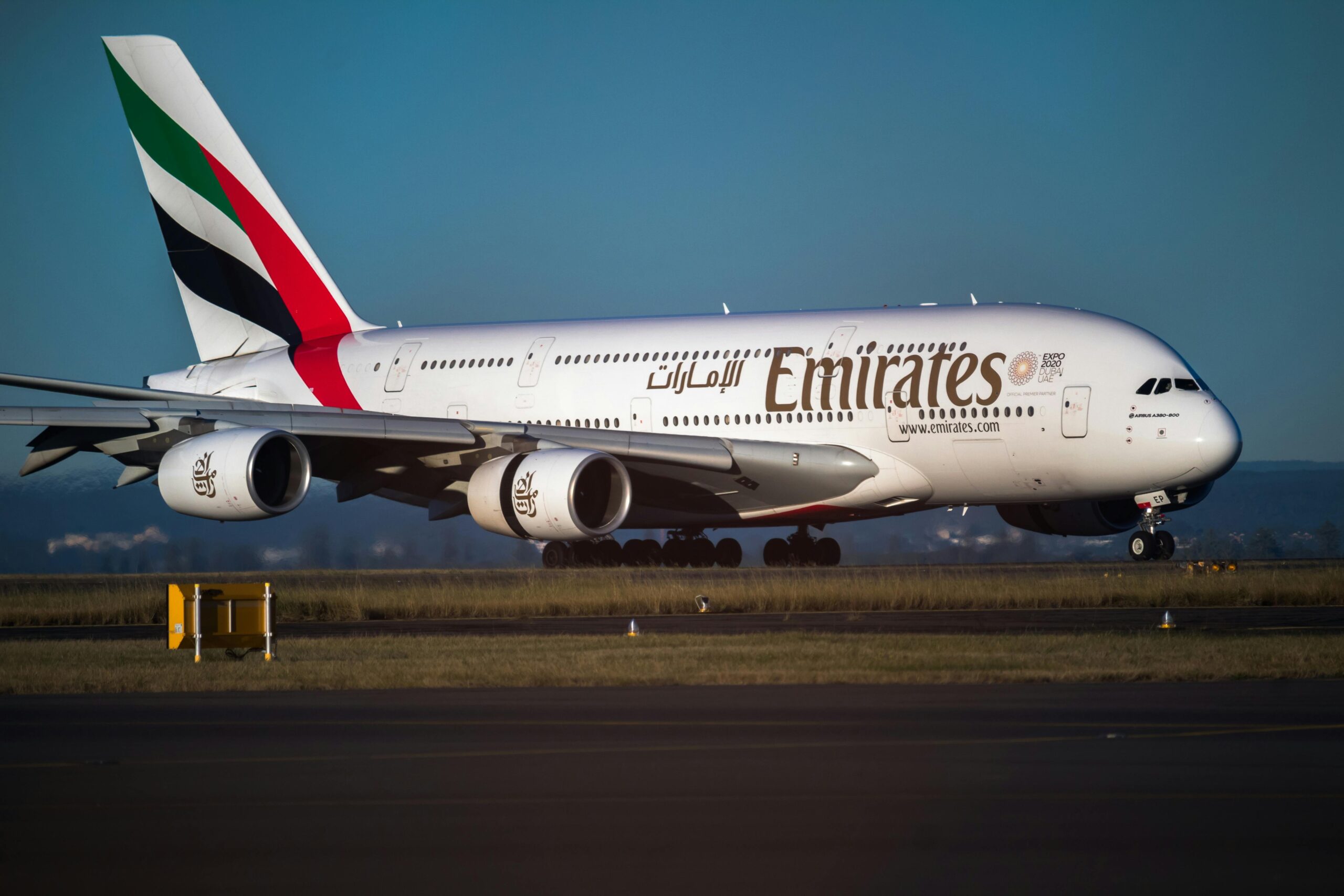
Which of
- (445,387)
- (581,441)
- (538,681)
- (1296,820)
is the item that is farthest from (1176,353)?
(1296,820)

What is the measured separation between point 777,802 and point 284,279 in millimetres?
27024

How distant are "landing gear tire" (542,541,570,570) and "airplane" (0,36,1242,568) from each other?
1.6 inches

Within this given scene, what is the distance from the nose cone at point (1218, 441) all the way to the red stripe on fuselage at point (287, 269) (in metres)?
16.3

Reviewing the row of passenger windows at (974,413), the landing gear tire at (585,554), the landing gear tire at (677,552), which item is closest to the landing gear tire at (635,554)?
the landing gear tire at (677,552)

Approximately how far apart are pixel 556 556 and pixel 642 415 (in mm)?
3537

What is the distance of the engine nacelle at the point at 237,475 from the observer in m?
23.6

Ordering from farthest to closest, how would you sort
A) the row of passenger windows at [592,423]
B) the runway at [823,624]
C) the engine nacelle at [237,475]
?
the row of passenger windows at [592,423] → the engine nacelle at [237,475] → the runway at [823,624]

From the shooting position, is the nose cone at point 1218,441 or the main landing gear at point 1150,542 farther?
the main landing gear at point 1150,542

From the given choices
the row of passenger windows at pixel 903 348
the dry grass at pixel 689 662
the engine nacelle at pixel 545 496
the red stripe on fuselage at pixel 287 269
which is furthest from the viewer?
the red stripe on fuselage at pixel 287 269

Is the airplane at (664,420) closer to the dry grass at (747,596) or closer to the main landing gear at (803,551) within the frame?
the main landing gear at (803,551)

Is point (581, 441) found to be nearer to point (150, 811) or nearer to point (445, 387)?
point (445, 387)

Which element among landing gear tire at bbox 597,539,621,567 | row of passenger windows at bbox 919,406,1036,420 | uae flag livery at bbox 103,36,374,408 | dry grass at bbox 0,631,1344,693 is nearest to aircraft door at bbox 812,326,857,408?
row of passenger windows at bbox 919,406,1036,420

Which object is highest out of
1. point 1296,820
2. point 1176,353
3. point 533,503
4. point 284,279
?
point 284,279

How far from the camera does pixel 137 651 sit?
588 inches
